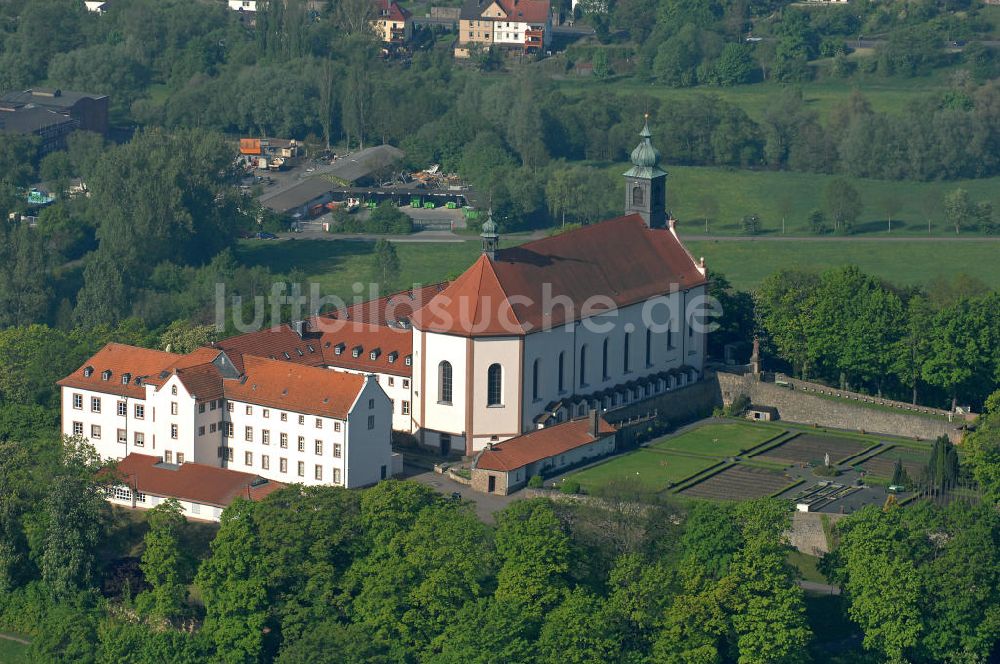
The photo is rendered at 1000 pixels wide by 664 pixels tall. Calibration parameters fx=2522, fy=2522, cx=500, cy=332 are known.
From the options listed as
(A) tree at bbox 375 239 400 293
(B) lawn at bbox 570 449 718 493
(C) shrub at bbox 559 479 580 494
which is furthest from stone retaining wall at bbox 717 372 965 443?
(A) tree at bbox 375 239 400 293

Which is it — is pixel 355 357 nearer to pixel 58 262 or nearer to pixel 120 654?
pixel 120 654

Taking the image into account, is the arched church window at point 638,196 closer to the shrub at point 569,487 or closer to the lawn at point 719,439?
the lawn at point 719,439

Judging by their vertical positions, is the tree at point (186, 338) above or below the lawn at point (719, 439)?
above

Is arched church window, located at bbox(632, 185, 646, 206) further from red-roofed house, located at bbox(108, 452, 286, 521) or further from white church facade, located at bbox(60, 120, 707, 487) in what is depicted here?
red-roofed house, located at bbox(108, 452, 286, 521)

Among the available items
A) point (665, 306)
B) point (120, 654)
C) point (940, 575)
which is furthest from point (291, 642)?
point (665, 306)

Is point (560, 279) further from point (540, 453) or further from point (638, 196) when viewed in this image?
point (638, 196)

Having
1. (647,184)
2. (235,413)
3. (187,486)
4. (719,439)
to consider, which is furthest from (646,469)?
(187,486)

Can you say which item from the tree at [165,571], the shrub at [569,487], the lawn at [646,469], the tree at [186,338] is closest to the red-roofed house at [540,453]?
the lawn at [646,469]

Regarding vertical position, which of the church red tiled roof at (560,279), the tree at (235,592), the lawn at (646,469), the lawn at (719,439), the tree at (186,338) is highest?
the church red tiled roof at (560,279)

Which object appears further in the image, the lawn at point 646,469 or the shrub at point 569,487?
the lawn at point 646,469
